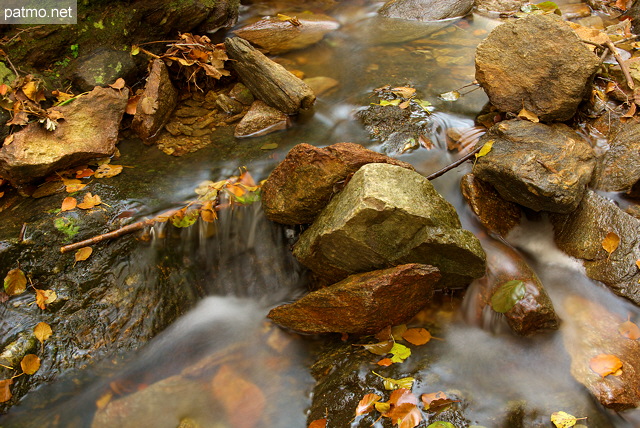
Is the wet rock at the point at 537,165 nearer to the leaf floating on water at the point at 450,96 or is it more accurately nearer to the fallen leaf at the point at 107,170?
the leaf floating on water at the point at 450,96

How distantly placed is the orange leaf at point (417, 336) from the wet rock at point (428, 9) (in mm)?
5527

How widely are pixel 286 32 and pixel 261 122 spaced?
240cm

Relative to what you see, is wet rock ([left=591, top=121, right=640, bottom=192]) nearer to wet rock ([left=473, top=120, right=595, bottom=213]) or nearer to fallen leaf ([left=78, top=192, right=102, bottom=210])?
wet rock ([left=473, top=120, right=595, bottom=213])

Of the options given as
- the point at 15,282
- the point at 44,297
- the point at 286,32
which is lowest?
the point at 44,297

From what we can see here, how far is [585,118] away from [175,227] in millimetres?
4155

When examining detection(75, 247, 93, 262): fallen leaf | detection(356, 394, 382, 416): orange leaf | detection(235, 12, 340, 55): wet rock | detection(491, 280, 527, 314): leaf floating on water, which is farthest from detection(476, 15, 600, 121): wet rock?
detection(75, 247, 93, 262): fallen leaf

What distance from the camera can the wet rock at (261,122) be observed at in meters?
4.73

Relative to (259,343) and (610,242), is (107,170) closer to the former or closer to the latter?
(259,343)

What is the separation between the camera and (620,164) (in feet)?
12.3

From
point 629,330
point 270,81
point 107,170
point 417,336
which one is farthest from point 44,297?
point 629,330

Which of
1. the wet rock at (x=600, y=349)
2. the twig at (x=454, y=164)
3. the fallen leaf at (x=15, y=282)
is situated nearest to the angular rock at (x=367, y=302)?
the wet rock at (x=600, y=349)

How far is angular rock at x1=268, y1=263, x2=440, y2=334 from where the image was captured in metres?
2.88

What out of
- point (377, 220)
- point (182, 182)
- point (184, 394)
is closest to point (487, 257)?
point (377, 220)

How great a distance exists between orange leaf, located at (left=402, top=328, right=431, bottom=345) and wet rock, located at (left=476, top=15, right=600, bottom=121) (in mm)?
2405
